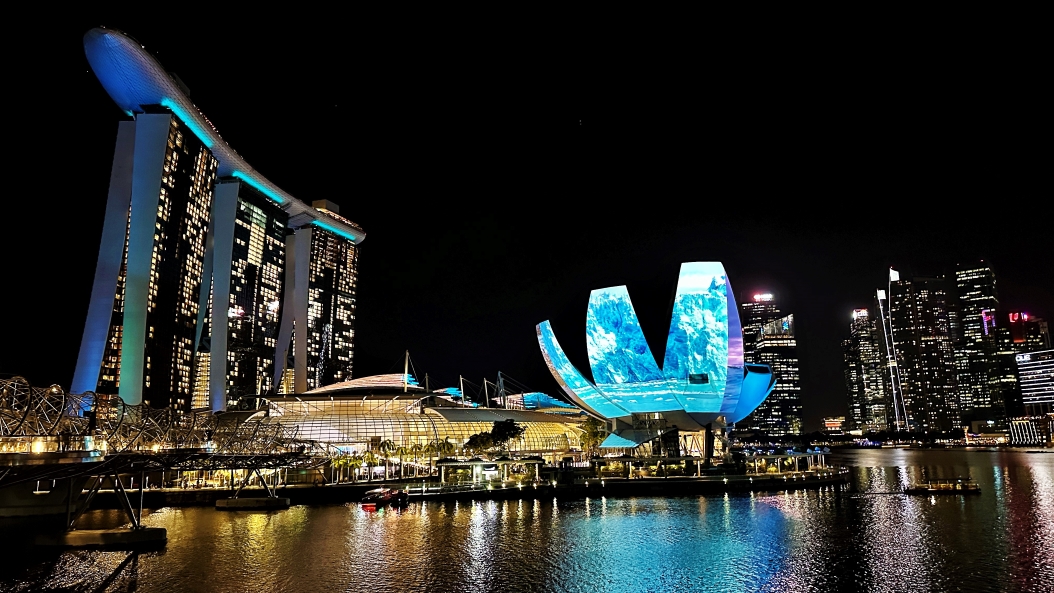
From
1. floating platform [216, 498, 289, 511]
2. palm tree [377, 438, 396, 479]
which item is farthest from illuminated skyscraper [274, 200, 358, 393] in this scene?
floating platform [216, 498, 289, 511]

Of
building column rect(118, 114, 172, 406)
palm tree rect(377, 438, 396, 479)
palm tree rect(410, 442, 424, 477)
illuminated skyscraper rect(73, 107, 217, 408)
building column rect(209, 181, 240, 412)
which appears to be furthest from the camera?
building column rect(209, 181, 240, 412)

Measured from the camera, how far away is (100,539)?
26.6m

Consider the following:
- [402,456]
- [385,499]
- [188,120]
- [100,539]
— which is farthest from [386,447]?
[188,120]

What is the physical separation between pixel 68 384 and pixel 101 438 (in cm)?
3798

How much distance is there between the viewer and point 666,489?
151 ft

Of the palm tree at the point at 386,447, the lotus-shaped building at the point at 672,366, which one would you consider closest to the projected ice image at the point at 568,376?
the lotus-shaped building at the point at 672,366

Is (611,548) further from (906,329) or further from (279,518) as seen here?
(906,329)

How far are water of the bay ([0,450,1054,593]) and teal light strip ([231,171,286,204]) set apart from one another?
195 feet

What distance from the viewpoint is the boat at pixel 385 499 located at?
39500 mm

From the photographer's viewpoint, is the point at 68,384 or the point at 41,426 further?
the point at 68,384

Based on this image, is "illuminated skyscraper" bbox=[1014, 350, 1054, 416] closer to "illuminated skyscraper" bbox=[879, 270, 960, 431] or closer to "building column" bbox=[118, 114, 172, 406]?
"illuminated skyscraper" bbox=[879, 270, 960, 431]

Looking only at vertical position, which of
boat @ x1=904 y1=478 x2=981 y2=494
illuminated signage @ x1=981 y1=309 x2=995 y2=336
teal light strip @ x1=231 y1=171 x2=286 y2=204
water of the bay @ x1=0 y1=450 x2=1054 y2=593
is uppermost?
teal light strip @ x1=231 y1=171 x2=286 y2=204

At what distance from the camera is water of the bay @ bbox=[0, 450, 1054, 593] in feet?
68.3

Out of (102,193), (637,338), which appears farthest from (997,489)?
(102,193)
